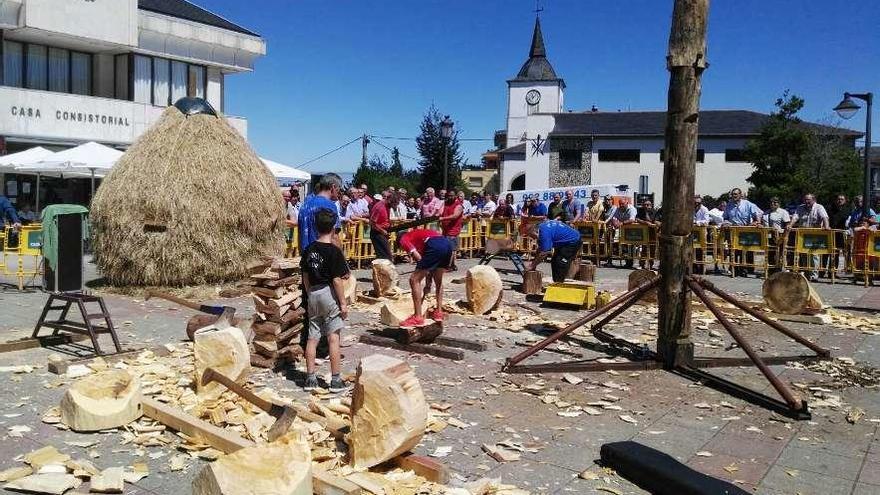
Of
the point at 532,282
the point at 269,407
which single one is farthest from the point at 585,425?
the point at 532,282

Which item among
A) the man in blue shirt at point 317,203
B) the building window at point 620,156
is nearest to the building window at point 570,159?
the building window at point 620,156

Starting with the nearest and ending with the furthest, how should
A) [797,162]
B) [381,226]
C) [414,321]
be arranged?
[414,321], [381,226], [797,162]

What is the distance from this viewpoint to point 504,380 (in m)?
6.67

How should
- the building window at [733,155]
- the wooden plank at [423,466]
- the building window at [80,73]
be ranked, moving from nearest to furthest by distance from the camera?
the wooden plank at [423,466], the building window at [80,73], the building window at [733,155]

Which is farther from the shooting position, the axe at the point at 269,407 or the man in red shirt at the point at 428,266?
the man in red shirt at the point at 428,266

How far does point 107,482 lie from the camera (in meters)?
4.13

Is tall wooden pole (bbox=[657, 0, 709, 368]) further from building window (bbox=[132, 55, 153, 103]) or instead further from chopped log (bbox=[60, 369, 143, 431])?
building window (bbox=[132, 55, 153, 103])

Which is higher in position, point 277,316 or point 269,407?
point 277,316

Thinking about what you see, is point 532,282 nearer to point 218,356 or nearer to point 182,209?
point 182,209

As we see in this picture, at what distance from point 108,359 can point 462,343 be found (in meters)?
3.59

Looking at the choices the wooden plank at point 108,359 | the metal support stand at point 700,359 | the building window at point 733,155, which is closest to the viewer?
the metal support stand at point 700,359

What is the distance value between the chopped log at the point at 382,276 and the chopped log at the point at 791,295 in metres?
5.66

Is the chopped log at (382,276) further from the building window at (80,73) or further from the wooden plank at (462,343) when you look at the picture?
the building window at (80,73)

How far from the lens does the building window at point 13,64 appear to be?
24469mm
